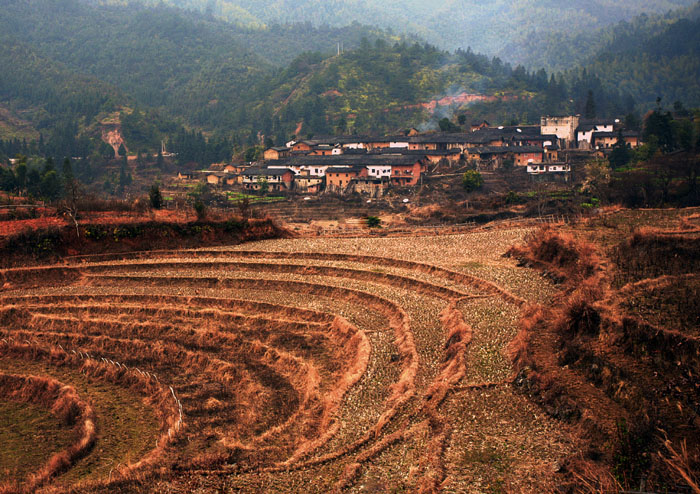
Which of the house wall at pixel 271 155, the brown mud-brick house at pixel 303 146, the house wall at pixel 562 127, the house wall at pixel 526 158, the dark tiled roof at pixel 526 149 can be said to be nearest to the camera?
the house wall at pixel 526 158

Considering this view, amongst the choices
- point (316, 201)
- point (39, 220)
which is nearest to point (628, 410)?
point (39, 220)

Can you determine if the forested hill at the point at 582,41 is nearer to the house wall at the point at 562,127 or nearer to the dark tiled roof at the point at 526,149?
the house wall at the point at 562,127

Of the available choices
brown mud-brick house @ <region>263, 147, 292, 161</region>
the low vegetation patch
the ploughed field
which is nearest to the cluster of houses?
brown mud-brick house @ <region>263, 147, 292, 161</region>

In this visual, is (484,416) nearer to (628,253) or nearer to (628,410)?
(628,410)

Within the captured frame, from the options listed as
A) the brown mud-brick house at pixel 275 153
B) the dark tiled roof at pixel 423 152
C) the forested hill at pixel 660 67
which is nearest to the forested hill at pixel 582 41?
the forested hill at pixel 660 67

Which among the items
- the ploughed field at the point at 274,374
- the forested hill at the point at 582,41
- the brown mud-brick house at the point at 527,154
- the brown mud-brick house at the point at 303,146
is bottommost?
the ploughed field at the point at 274,374

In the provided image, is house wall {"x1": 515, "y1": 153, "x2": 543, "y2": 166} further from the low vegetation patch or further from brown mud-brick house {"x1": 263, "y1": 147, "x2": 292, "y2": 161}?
the low vegetation patch
